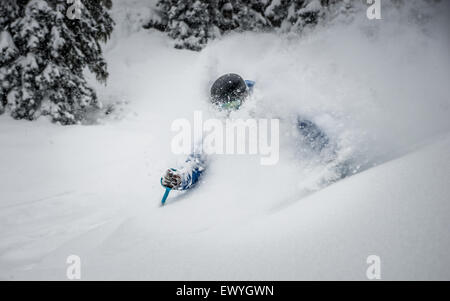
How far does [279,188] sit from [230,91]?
76.1 inches

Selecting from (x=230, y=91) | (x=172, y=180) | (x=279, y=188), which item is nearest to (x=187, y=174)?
(x=172, y=180)

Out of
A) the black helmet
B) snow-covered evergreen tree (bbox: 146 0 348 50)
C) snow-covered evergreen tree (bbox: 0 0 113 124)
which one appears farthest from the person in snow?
snow-covered evergreen tree (bbox: 146 0 348 50)

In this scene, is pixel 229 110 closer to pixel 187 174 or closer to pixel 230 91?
pixel 230 91

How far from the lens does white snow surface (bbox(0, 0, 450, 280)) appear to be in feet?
4.94

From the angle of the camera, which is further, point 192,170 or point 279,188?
point 192,170

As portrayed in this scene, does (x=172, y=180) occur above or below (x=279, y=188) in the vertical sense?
above

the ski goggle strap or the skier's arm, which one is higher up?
the ski goggle strap

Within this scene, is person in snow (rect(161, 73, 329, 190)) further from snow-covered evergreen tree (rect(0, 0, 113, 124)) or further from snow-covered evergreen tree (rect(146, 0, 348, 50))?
snow-covered evergreen tree (rect(146, 0, 348, 50))

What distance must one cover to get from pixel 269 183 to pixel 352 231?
1524 millimetres

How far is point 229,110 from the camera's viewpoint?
13.6ft
